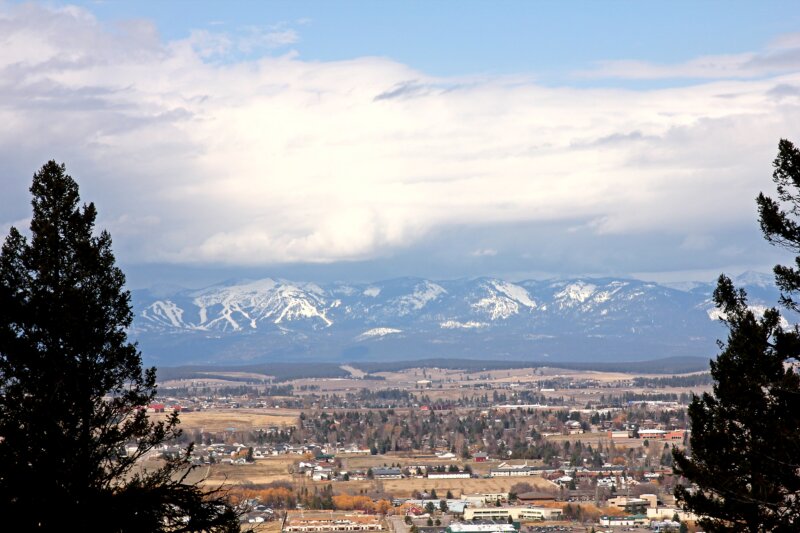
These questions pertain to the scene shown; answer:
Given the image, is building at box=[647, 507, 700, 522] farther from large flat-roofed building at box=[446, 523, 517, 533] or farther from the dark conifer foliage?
the dark conifer foliage

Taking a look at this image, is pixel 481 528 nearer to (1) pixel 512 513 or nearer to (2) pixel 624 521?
(1) pixel 512 513

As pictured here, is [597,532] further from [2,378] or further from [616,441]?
[616,441]

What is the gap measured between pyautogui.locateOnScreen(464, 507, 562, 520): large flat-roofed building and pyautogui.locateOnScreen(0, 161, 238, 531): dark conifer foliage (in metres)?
71.3

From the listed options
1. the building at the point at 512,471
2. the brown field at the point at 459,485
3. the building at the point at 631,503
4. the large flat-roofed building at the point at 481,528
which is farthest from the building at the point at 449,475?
the large flat-roofed building at the point at 481,528

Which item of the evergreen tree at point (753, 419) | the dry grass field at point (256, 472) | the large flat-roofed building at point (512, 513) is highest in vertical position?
the evergreen tree at point (753, 419)

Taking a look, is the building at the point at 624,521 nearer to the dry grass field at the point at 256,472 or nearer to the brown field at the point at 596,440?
the dry grass field at the point at 256,472

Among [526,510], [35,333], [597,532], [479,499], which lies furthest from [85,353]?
[479,499]

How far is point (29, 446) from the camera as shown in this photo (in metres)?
15.9

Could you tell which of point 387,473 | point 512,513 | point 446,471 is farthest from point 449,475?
point 512,513

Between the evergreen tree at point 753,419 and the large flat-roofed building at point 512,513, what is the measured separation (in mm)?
65089

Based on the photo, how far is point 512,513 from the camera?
298 ft

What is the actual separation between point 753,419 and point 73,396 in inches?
469

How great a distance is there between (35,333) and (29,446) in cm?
248

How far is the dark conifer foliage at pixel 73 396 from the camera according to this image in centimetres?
1523
